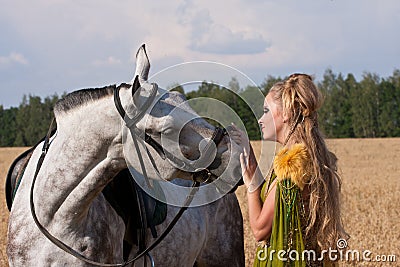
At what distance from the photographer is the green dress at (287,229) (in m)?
3.65

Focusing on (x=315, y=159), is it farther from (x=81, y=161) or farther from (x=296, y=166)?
(x=81, y=161)

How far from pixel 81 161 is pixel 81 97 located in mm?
384

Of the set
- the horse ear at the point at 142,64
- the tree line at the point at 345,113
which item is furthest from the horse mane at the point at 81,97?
the tree line at the point at 345,113

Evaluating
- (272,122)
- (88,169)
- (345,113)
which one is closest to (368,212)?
Answer: (272,122)

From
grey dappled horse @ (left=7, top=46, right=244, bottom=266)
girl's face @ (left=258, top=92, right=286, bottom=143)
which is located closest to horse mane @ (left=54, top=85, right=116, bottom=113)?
grey dappled horse @ (left=7, top=46, right=244, bottom=266)

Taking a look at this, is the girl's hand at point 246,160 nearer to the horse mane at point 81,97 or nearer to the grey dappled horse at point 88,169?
the grey dappled horse at point 88,169

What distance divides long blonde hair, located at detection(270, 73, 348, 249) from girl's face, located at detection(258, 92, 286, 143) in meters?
0.05

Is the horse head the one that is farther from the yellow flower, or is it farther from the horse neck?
the yellow flower

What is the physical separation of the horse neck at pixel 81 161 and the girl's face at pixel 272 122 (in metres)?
0.83

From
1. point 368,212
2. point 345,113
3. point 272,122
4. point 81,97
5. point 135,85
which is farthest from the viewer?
point 345,113

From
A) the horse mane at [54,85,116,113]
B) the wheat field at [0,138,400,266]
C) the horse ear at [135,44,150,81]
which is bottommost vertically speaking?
the wheat field at [0,138,400,266]

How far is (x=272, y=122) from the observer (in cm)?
383

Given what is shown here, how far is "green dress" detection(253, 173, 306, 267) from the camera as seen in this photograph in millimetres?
→ 3650

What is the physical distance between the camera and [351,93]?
71.0 metres
